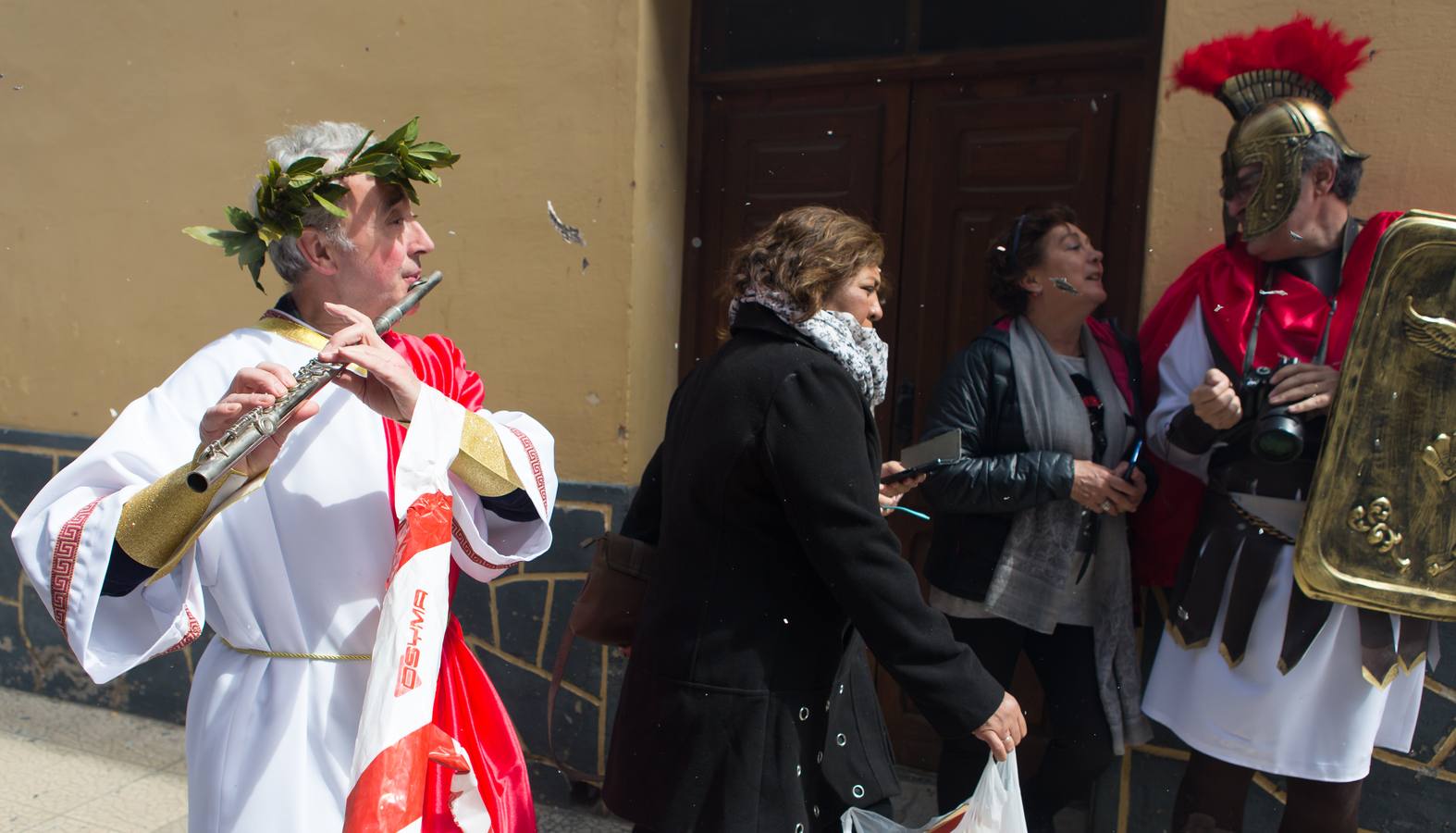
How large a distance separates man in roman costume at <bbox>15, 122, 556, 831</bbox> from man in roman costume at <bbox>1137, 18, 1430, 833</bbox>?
148cm

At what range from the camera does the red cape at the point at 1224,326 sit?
2336mm

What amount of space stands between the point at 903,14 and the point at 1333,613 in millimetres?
2120

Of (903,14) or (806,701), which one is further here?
(903,14)

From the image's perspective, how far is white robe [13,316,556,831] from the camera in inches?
67.9

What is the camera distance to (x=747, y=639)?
197cm

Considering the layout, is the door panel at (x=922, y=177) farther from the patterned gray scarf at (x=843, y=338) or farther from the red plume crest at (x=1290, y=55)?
the patterned gray scarf at (x=843, y=338)

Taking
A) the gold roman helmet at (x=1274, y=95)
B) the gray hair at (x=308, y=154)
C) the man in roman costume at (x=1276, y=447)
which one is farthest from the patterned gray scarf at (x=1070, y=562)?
the gray hair at (x=308, y=154)

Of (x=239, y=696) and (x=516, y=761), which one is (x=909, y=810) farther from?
(x=239, y=696)

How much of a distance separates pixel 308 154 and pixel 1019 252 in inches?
68.0

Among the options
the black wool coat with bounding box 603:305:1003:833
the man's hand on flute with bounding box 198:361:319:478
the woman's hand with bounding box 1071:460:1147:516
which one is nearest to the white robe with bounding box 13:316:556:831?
the man's hand on flute with bounding box 198:361:319:478

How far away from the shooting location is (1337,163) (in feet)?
7.65

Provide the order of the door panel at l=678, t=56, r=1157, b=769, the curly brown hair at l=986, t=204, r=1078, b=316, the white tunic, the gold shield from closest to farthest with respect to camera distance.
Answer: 1. the gold shield
2. the white tunic
3. the curly brown hair at l=986, t=204, r=1078, b=316
4. the door panel at l=678, t=56, r=1157, b=769

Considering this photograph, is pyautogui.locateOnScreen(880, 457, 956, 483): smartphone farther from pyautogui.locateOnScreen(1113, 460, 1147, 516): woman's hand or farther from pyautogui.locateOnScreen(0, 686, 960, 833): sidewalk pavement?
pyautogui.locateOnScreen(0, 686, 960, 833): sidewalk pavement

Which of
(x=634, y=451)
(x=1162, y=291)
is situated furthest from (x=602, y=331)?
(x=1162, y=291)
